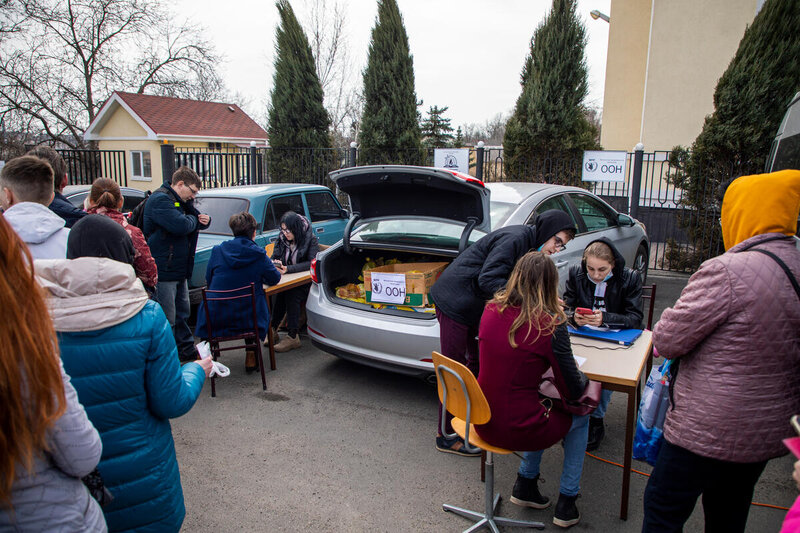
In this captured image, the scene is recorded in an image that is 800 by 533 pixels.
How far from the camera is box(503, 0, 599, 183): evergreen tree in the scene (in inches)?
415

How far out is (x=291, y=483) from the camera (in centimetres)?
348

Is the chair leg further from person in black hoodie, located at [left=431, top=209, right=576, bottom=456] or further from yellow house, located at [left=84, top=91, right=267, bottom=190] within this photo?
yellow house, located at [left=84, top=91, right=267, bottom=190]

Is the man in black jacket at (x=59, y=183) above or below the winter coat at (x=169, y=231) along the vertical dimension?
above

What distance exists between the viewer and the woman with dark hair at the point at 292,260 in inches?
236

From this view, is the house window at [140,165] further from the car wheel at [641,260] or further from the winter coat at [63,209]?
the car wheel at [641,260]

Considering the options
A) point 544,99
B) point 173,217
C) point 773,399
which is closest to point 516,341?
point 773,399

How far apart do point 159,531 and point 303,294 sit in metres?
4.16

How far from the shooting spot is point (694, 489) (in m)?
2.22

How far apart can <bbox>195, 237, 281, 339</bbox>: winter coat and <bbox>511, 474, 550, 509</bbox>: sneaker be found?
109 inches

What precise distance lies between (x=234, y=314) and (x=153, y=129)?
21.7 metres

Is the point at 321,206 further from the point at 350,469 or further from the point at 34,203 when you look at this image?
the point at 350,469

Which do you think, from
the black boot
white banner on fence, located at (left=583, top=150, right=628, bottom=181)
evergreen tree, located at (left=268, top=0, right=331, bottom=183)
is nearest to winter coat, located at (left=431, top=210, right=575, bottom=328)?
the black boot

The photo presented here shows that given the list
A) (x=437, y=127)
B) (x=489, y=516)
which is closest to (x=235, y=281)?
(x=489, y=516)

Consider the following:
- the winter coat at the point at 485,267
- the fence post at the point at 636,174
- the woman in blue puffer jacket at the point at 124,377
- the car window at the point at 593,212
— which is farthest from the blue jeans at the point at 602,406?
the fence post at the point at 636,174
